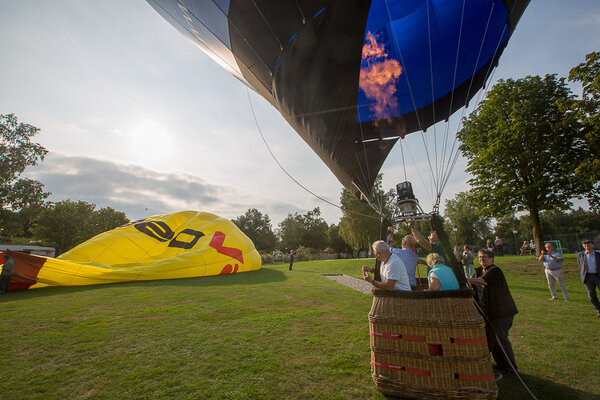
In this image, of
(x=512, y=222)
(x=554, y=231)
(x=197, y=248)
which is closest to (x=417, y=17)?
(x=197, y=248)

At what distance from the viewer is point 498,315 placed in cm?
325

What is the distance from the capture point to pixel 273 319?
5152mm

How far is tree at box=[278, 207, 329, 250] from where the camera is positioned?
A: 202ft

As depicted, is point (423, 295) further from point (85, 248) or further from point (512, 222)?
point (512, 222)

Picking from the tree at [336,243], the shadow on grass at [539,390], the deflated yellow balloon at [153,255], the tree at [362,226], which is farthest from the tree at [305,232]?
the shadow on grass at [539,390]

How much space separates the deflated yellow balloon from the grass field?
251 cm

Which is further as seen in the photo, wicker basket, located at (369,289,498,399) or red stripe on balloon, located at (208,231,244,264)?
red stripe on balloon, located at (208,231,244,264)

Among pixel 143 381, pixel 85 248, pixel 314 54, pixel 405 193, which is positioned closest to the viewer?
pixel 143 381

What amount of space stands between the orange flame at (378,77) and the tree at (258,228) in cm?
5516

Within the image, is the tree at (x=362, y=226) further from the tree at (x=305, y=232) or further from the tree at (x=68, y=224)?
the tree at (x=68, y=224)

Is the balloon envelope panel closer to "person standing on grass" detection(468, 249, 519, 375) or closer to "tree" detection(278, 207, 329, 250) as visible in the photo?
"person standing on grass" detection(468, 249, 519, 375)

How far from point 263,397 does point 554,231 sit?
282 feet

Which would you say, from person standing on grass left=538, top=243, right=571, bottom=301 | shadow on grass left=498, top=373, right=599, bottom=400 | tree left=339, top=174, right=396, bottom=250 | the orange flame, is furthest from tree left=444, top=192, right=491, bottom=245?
shadow on grass left=498, top=373, right=599, bottom=400

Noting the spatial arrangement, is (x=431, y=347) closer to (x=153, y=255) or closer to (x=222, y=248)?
(x=222, y=248)
